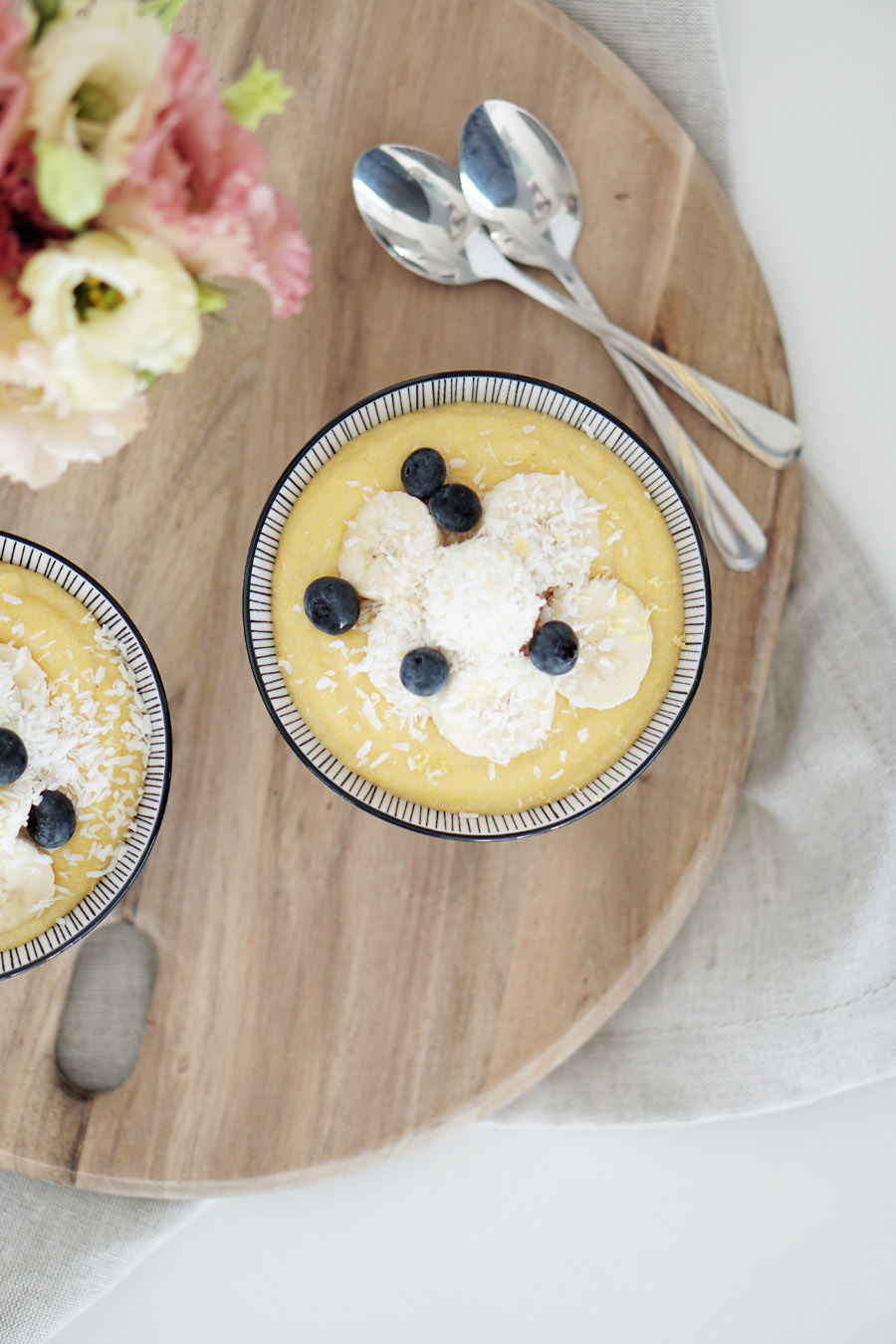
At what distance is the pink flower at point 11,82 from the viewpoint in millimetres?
945

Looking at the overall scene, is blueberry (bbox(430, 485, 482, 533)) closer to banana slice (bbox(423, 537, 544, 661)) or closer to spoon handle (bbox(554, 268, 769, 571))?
banana slice (bbox(423, 537, 544, 661))

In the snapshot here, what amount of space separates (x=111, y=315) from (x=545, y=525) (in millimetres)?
833

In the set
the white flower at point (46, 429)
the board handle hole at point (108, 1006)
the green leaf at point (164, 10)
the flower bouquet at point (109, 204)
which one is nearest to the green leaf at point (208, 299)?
the flower bouquet at point (109, 204)

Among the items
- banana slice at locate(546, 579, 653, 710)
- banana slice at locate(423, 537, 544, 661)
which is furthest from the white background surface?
banana slice at locate(423, 537, 544, 661)

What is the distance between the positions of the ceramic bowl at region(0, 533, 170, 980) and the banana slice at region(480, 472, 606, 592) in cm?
62

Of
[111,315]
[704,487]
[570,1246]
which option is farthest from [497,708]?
[570,1246]

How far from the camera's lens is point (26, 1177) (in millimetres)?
2127

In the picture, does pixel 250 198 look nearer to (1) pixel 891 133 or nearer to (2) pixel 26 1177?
(1) pixel 891 133

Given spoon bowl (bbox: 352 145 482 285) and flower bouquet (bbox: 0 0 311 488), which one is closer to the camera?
flower bouquet (bbox: 0 0 311 488)

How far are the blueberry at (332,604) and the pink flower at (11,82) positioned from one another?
2.53 feet

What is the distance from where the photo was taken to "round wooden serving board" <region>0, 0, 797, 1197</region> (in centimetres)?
193

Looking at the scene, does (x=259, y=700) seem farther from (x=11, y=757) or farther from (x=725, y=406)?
(x=725, y=406)

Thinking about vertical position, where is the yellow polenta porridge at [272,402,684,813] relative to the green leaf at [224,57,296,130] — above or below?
below

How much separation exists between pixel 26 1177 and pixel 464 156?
2.21m
